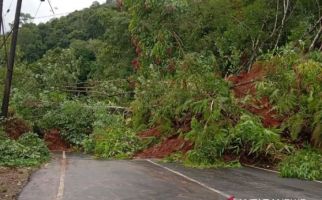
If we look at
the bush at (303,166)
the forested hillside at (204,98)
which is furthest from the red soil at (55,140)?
the bush at (303,166)

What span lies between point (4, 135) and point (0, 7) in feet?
17.1

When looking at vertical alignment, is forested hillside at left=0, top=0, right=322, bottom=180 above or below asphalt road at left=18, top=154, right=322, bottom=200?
above

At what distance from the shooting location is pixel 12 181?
1184cm

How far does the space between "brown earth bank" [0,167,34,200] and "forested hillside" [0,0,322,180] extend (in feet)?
6.13

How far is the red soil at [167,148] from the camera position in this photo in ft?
59.7

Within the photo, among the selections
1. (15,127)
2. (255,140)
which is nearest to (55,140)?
(15,127)

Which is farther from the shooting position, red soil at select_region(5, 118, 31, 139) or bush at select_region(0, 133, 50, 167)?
red soil at select_region(5, 118, 31, 139)

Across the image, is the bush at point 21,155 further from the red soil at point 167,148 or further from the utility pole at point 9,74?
the utility pole at point 9,74

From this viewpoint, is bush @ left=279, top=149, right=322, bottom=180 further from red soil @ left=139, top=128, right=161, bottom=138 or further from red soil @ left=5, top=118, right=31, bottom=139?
red soil @ left=5, top=118, right=31, bottom=139

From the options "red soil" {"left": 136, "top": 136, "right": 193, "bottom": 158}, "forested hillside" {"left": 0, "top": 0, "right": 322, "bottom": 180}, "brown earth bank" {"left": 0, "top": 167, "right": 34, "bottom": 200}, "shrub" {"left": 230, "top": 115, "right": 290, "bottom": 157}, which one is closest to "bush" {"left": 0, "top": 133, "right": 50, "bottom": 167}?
"forested hillside" {"left": 0, "top": 0, "right": 322, "bottom": 180}

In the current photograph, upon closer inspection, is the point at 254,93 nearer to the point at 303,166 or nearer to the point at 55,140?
the point at 303,166

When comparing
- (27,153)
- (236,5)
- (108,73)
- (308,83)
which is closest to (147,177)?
(27,153)

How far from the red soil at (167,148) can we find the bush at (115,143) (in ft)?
2.11

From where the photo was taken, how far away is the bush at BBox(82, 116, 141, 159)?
19.9 metres
